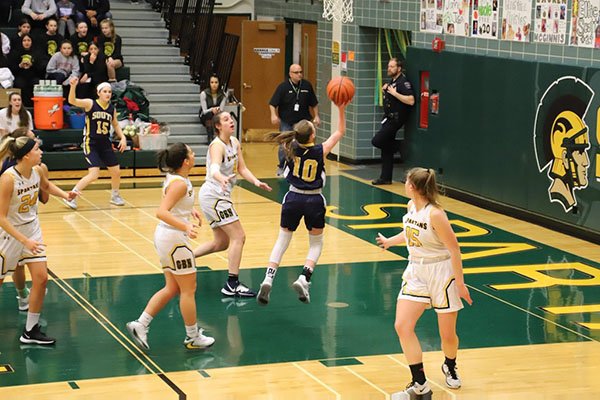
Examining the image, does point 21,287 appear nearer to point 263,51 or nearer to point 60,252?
point 60,252

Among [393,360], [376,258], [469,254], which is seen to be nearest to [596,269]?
[469,254]

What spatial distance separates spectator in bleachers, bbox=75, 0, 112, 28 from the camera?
18875 millimetres

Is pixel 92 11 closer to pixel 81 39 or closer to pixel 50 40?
pixel 81 39

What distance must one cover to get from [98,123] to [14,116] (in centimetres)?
130

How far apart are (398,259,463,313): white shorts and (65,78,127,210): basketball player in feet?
24.5

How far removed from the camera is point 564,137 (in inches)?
498

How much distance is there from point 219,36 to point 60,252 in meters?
8.87

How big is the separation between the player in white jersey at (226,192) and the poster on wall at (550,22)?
5.23 metres

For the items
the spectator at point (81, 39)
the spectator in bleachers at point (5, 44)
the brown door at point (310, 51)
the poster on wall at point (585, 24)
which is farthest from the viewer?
the brown door at point (310, 51)

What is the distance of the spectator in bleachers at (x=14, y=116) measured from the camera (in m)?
13.7

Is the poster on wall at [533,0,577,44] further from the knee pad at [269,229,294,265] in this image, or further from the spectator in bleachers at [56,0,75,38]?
the spectator in bleachers at [56,0,75,38]

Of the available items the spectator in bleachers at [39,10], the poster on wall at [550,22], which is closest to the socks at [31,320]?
the poster on wall at [550,22]

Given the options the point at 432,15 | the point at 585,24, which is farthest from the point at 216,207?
the point at 432,15

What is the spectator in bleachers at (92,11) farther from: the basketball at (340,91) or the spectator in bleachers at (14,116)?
the basketball at (340,91)
